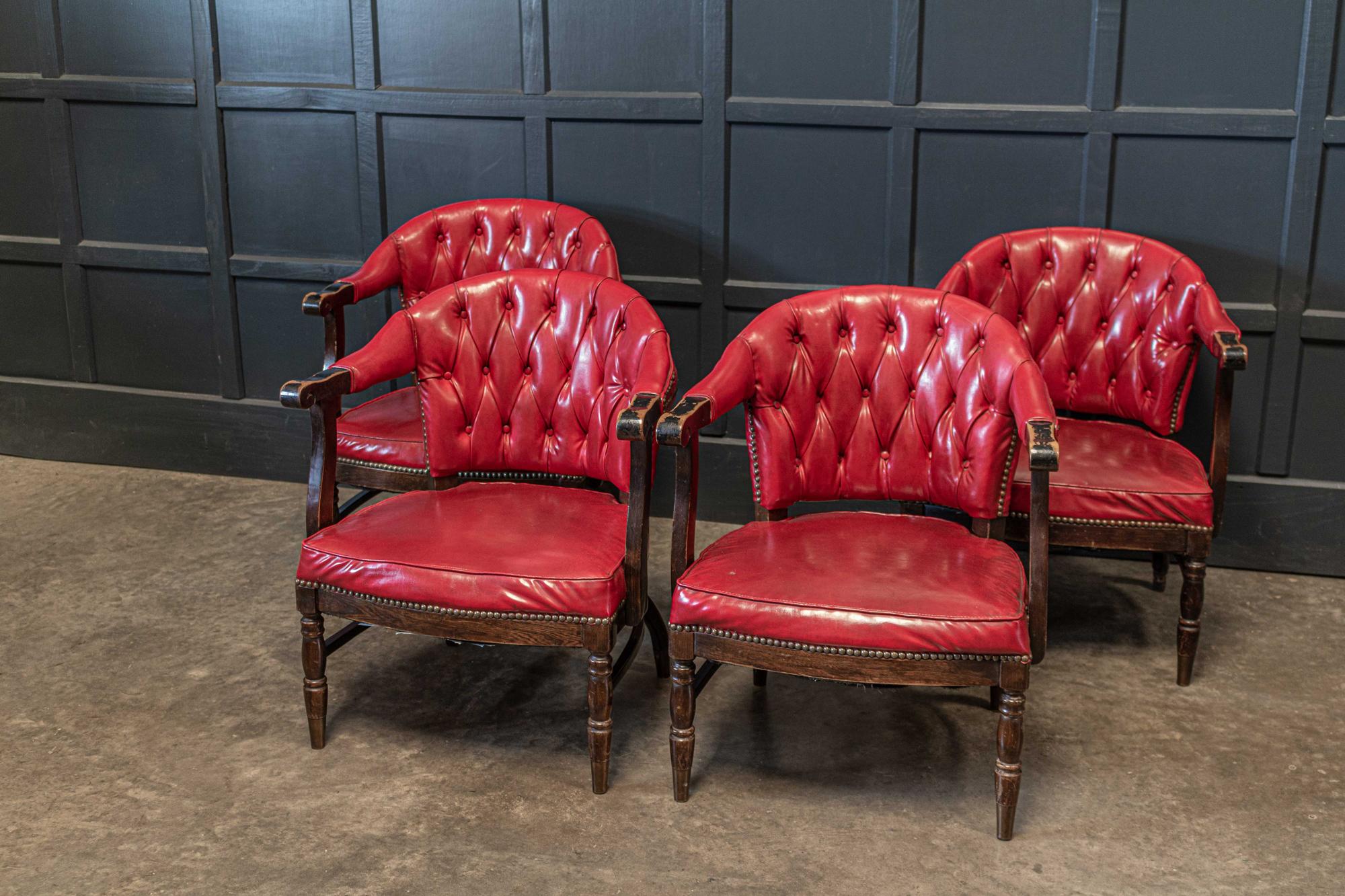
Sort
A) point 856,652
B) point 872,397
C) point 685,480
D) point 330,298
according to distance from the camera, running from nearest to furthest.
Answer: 1. point 856,652
2. point 685,480
3. point 872,397
4. point 330,298

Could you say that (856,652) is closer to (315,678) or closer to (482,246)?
(315,678)

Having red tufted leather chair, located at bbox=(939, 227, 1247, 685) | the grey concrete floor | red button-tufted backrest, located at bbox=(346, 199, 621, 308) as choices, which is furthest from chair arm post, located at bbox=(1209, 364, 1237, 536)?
red button-tufted backrest, located at bbox=(346, 199, 621, 308)

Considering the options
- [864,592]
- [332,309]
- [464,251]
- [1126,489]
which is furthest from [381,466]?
[1126,489]

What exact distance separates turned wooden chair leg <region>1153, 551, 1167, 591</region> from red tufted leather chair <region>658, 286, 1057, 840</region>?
0.96 meters

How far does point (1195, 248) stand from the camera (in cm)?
371

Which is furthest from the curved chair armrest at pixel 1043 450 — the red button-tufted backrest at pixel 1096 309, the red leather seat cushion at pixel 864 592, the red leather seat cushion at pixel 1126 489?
the red button-tufted backrest at pixel 1096 309

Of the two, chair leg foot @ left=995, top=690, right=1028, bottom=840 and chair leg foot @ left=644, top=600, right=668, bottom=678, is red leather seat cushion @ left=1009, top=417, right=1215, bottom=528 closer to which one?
chair leg foot @ left=995, top=690, right=1028, bottom=840

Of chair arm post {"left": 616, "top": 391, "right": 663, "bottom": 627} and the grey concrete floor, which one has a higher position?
chair arm post {"left": 616, "top": 391, "right": 663, "bottom": 627}

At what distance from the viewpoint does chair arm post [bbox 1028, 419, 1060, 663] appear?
2.46m

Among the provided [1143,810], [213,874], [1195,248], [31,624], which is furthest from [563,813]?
[1195,248]

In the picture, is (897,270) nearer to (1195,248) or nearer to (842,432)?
(1195,248)

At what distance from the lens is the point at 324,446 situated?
2.85 metres

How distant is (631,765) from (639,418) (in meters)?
0.77

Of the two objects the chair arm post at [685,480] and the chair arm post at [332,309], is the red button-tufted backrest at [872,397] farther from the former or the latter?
the chair arm post at [332,309]
